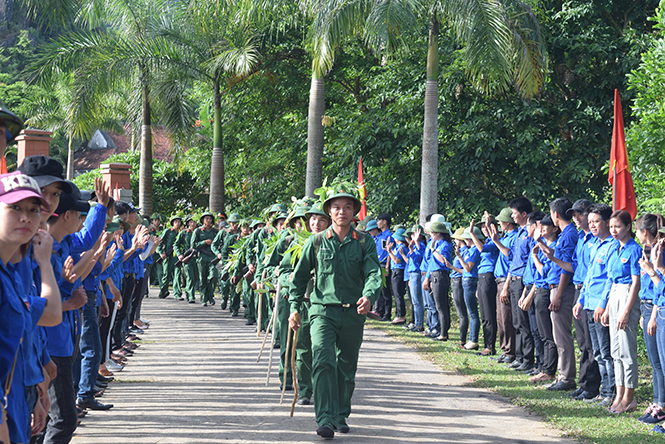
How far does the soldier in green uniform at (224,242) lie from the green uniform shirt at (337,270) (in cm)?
1018

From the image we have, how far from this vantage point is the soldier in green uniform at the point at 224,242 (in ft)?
55.2

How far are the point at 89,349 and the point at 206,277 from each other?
11.3 m

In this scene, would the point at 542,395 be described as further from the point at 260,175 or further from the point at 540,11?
the point at 260,175

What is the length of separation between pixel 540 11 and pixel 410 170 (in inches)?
215

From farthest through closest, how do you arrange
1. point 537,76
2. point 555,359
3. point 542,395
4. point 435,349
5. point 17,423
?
point 537,76
point 435,349
point 555,359
point 542,395
point 17,423

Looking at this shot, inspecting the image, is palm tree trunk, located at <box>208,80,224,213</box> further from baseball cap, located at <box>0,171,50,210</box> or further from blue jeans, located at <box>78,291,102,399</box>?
baseball cap, located at <box>0,171,50,210</box>

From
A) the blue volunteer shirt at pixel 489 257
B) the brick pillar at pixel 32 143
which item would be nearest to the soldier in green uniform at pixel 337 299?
the blue volunteer shirt at pixel 489 257

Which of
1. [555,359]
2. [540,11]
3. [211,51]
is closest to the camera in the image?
[555,359]

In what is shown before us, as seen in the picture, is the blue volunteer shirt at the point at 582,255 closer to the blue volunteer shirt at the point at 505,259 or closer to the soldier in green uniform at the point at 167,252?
the blue volunteer shirt at the point at 505,259

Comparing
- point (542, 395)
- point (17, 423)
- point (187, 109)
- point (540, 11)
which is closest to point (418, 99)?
point (540, 11)

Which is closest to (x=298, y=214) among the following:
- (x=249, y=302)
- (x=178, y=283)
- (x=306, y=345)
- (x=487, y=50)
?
(x=306, y=345)

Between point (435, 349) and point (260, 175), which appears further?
point (260, 175)

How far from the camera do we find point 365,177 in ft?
65.9

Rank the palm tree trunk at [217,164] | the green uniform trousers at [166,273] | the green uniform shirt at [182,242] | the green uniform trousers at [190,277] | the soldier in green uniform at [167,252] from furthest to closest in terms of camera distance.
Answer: the palm tree trunk at [217,164] < the green uniform trousers at [166,273] < the soldier in green uniform at [167,252] < the green uniform shirt at [182,242] < the green uniform trousers at [190,277]
